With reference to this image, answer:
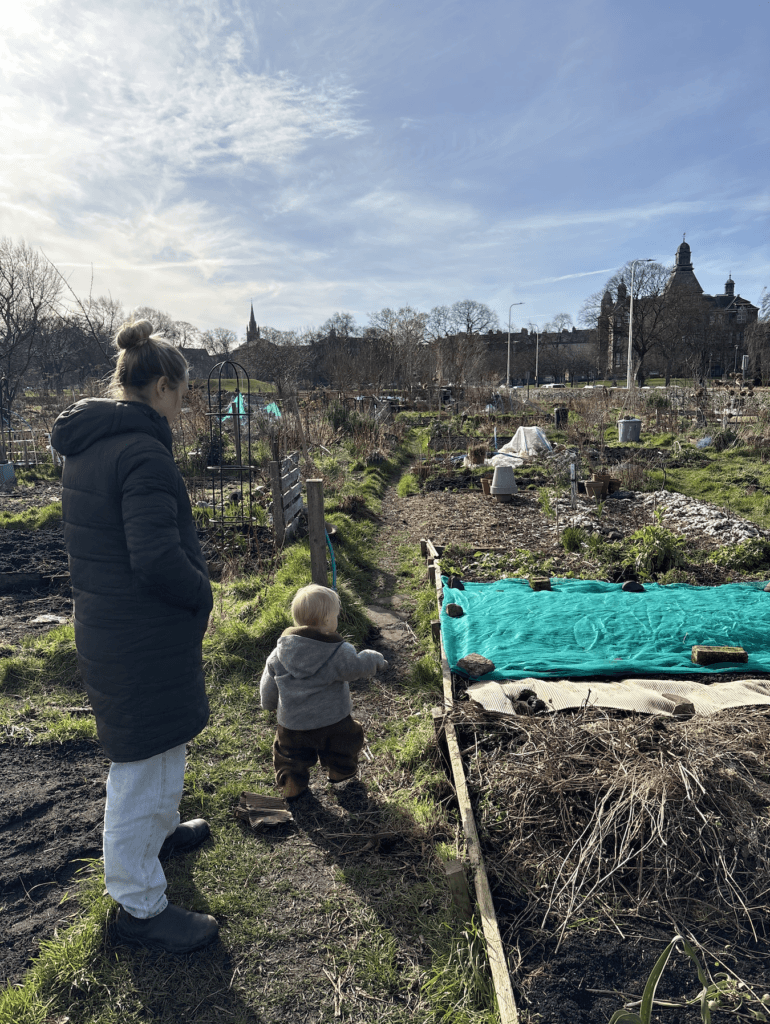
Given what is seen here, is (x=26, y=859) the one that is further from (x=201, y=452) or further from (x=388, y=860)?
(x=201, y=452)

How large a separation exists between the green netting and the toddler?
1.40 m

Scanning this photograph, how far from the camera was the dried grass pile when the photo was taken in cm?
229

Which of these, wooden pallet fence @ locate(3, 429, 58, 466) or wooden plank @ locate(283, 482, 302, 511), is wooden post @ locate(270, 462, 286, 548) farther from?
wooden pallet fence @ locate(3, 429, 58, 466)

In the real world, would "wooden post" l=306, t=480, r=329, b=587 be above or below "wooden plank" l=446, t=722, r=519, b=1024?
above

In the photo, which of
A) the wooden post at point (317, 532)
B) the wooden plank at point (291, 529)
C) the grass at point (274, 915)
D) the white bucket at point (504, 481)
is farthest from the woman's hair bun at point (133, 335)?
the white bucket at point (504, 481)

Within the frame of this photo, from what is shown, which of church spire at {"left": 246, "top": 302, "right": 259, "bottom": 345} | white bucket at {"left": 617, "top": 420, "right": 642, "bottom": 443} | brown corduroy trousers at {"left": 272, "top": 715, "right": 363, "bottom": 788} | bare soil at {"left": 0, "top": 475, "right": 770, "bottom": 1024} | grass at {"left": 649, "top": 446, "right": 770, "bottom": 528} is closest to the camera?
bare soil at {"left": 0, "top": 475, "right": 770, "bottom": 1024}

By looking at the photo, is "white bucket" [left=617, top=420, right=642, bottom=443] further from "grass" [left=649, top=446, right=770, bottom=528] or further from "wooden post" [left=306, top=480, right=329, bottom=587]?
"wooden post" [left=306, top=480, right=329, bottom=587]

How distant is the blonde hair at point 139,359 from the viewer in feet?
6.74

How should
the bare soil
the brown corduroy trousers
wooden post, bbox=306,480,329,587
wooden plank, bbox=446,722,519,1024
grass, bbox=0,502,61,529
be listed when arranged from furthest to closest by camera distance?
grass, bbox=0,502,61,529
wooden post, bbox=306,480,329,587
the brown corduroy trousers
the bare soil
wooden plank, bbox=446,722,519,1024

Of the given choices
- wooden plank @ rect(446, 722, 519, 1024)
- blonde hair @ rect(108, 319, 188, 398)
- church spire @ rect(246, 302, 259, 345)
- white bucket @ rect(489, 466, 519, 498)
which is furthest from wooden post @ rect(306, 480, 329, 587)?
church spire @ rect(246, 302, 259, 345)

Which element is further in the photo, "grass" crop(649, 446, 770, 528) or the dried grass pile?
"grass" crop(649, 446, 770, 528)

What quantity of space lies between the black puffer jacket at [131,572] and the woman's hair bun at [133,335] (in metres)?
0.21

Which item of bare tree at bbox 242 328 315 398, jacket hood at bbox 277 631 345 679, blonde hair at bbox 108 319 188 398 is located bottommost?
jacket hood at bbox 277 631 345 679

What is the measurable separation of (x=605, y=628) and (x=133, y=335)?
4020 mm
